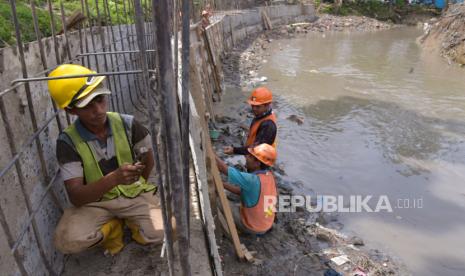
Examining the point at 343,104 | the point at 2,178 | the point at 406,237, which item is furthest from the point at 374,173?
the point at 2,178

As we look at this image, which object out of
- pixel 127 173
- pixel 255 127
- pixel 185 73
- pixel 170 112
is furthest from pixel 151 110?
pixel 255 127

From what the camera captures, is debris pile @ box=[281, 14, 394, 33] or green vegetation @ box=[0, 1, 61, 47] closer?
green vegetation @ box=[0, 1, 61, 47]

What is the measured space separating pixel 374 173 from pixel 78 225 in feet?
17.2

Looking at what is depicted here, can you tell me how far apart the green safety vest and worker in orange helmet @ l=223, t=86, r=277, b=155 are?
188 cm

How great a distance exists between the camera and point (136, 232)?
2936 millimetres

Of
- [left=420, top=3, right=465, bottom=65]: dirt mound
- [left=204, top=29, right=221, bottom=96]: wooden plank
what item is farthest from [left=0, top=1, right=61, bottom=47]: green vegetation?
[left=420, top=3, right=465, bottom=65]: dirt mound

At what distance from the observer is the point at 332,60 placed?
16.9 meters

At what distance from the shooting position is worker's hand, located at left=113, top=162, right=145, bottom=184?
2.28m

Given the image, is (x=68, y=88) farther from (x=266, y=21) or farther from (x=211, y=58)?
(x=266, y=21)

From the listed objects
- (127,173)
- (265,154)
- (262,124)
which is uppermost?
(127,173)

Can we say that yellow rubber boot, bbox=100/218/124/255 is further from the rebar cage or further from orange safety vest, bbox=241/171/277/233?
orange safety vest, bbox=241/171/277/233

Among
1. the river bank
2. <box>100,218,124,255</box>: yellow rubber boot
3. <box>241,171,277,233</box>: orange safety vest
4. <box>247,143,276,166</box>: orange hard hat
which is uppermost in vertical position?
<box>247,143,276,166</box>: orange hard hat

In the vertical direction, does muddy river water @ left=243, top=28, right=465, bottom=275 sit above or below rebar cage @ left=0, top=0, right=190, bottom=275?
below

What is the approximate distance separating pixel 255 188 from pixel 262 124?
39.0 inches
